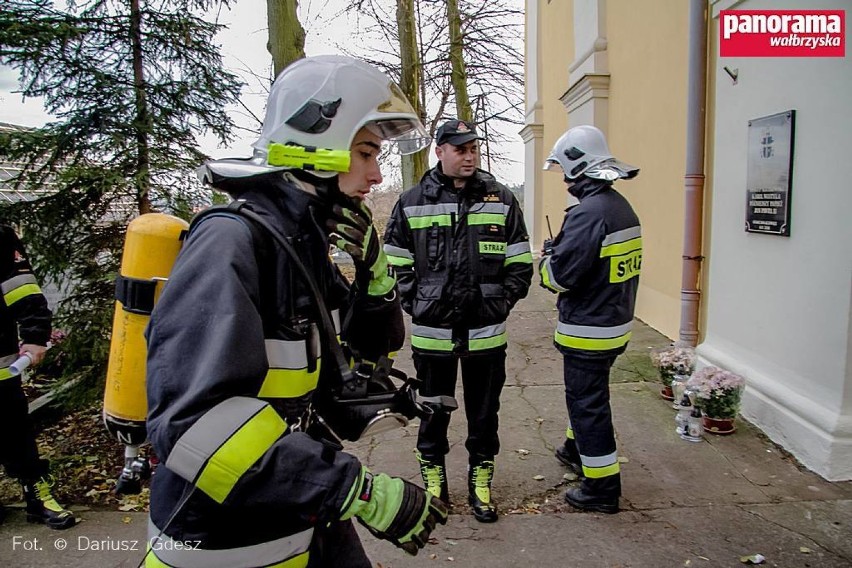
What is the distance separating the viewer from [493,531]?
327 centimetres

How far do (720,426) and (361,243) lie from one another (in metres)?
3.53

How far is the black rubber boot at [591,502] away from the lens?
3.38 meters

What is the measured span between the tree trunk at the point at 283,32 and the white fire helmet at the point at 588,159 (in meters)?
3.46

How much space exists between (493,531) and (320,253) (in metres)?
2.23

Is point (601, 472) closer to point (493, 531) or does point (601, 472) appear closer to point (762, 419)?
point (493, 531)

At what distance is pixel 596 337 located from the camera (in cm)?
338

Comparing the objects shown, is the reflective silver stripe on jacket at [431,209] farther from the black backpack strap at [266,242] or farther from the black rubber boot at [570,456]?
the black backpack strap at [266,242]

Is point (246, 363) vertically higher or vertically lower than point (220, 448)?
higher

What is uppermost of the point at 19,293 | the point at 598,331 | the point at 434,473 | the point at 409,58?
the point at 409,58

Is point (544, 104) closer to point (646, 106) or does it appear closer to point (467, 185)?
point (646, 106)

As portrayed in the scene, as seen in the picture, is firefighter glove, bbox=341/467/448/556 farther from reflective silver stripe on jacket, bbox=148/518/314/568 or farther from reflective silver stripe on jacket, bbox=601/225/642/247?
reflective silver stripe on jacket, bbox=601/225/642/247

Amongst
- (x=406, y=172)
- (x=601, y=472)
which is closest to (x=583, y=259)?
(x=601, y=472)

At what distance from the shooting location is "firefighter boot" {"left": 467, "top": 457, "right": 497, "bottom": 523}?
337 centimetres

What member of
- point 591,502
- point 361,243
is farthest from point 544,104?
point 361,243
